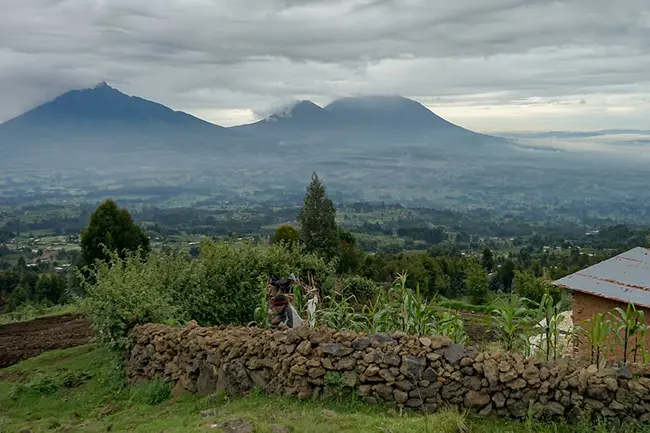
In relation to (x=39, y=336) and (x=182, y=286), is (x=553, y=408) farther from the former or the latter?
(x=39, y=336)

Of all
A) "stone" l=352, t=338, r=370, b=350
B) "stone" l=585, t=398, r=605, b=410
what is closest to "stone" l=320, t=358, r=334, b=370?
"stone" l=352, t=338, r=370, b=350

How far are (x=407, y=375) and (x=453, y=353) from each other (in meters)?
0.53

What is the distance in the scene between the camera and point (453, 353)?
5.98m

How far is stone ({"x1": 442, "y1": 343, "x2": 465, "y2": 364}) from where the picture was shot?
592 centimetres

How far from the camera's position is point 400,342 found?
244 inches

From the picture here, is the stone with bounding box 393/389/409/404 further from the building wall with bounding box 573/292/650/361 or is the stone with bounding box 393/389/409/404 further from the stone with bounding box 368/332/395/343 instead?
the building wall with bounding box 573/292/650/361

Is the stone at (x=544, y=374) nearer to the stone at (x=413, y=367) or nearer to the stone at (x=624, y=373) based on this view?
the stone at (x=624, y=373)

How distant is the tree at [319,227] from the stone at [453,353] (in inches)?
634

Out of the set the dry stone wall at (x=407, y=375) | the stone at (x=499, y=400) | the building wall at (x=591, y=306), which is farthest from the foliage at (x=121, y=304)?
the building wall at (x=591, y=306)

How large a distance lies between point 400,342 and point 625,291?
200 inches

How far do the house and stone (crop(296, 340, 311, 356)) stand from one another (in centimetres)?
495

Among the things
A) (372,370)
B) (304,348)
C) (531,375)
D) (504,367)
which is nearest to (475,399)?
(504,367)

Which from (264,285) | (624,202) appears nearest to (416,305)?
(264,285)

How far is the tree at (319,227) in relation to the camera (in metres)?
22.3
